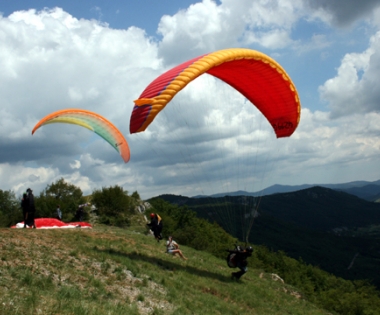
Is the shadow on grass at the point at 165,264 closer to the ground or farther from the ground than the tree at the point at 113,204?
closer to the ground

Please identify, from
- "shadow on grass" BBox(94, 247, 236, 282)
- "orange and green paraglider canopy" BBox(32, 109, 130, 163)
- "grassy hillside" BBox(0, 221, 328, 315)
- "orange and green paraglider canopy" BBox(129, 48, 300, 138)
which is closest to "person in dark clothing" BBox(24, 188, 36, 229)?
"grassy hillside" BBox(0, 221, 328, 315)

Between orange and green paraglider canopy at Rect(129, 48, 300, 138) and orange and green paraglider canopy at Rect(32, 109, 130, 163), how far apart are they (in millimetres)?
8785

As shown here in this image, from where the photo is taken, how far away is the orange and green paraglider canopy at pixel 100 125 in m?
21.8

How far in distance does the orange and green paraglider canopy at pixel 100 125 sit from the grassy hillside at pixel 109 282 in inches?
273

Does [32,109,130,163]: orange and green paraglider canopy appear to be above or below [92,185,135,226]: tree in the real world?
above

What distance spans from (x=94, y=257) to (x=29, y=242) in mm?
2255

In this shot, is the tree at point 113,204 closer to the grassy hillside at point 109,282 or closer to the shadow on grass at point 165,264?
the grassy hillside at point 109,282

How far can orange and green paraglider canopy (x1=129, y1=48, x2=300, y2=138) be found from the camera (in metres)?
11.8

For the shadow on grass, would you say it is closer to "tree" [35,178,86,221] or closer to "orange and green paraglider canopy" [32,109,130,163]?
"orange and green paraglider canopy" [32,109,130,163]

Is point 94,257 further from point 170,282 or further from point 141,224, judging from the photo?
point 141,224

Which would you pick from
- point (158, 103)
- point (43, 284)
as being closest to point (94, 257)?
point (43, 284)

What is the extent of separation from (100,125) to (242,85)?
9707mm

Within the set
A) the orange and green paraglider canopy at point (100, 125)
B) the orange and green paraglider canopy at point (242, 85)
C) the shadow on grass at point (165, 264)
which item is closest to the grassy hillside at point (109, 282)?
the shadow on grass at point (165, 264)

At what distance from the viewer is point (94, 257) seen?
12953mm
